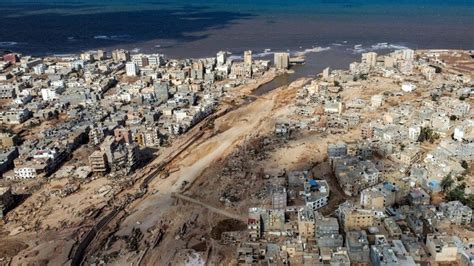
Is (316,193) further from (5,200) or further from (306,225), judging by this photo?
(5,200)

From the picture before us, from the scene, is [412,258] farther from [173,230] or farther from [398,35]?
[398,35]

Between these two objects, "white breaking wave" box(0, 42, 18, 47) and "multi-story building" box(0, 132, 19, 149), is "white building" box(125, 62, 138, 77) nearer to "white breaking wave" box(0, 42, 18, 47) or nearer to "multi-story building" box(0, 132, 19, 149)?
"multi-story building" box(0, 132, 19, 149)

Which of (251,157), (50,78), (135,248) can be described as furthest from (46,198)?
(50,78)

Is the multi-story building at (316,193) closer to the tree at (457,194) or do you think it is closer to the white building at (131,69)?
the tree at (457,194)

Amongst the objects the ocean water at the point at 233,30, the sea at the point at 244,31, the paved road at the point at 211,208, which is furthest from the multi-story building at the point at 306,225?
the ocean water at the point at 233,30

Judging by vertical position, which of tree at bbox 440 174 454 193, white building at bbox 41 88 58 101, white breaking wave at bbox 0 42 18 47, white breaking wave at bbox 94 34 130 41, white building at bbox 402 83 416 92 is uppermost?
white breaking wave at bbox 94 34 130 41

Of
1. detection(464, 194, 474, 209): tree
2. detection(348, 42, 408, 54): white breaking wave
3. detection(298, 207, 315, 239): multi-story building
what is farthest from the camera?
detection(348, 42, 408, 54): white breaking wave

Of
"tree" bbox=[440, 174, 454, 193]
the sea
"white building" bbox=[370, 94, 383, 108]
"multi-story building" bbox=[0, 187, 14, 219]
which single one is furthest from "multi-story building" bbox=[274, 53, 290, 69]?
"multi-story building" bbox=[0, 187, 14, 219]
